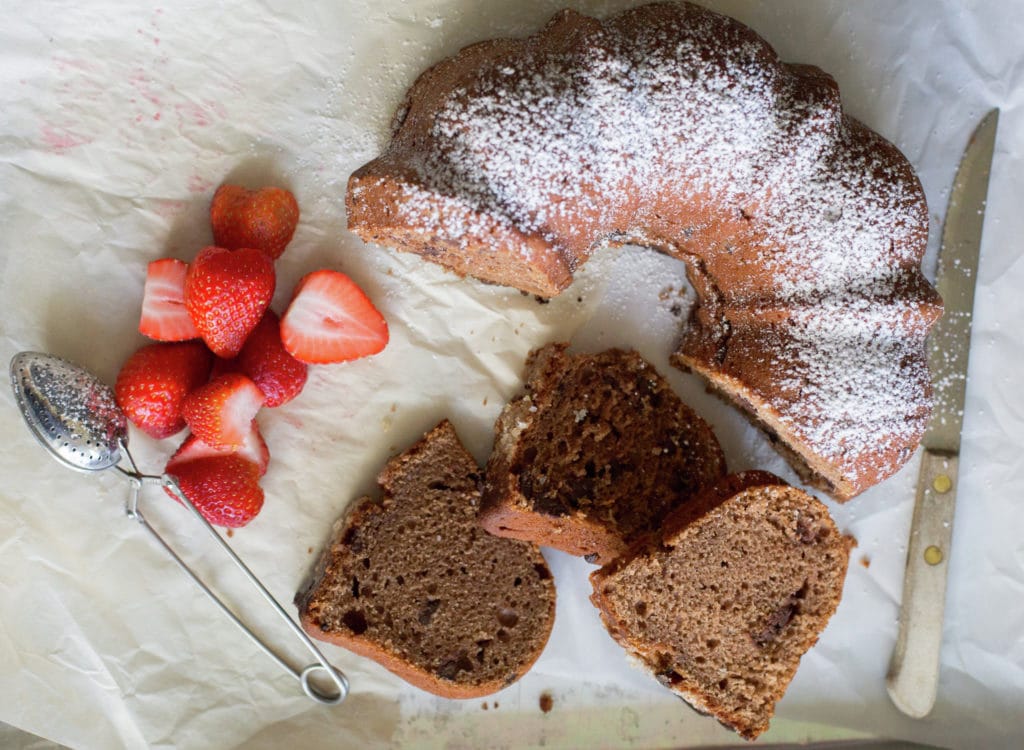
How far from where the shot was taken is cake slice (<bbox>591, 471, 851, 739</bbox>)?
7.86 feet

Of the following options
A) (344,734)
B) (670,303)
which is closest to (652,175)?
(670,303)

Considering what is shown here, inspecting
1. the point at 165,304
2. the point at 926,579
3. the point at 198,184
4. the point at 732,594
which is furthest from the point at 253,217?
the point at 926,579

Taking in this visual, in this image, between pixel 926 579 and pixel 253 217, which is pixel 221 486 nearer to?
pixel 253 217

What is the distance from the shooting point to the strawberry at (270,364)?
2447 millimetres

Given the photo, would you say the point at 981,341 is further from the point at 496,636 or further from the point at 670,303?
the point at 496,636

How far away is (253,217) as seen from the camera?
241 cm

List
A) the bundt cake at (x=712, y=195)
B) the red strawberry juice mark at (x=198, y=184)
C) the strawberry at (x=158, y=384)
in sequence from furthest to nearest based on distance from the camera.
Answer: the red strawberry juice mark at (x=198, y=184) < the strawberry at (x=158, y=384) < the bundt cake at (x=712, y=195)

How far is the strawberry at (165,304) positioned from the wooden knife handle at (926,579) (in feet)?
7.75

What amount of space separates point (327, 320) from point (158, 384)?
51 centimetres

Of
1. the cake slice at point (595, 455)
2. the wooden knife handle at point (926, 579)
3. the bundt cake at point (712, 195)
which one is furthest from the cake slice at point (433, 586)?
the wooden knife handle at point (926, 579)

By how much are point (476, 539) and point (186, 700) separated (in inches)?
40.2

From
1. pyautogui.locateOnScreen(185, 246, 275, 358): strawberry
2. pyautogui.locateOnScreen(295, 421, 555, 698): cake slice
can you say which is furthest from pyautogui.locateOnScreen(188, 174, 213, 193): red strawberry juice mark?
pyautogui.locateOnScreen(295, 421, 555, 698): cake slice

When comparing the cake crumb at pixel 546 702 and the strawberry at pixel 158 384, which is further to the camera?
the cake crumb at pixel 546 702

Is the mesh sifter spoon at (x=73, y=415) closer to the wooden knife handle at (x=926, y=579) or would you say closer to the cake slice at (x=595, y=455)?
the cake slice at (x=595, y=455)
